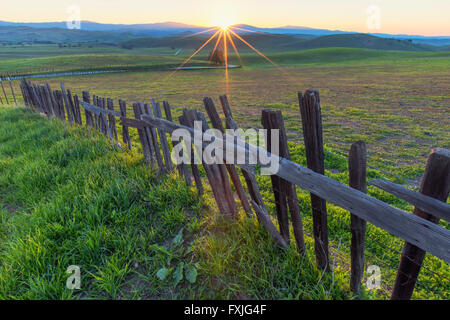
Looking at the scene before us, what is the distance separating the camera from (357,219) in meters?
1.96

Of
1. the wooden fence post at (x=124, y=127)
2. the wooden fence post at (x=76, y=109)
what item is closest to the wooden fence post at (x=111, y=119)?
the wooden fence post at (x=124, y=127)

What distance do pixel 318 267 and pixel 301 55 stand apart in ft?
225

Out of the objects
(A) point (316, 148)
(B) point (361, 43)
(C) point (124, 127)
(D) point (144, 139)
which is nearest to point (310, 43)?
(B) point (361, 43)

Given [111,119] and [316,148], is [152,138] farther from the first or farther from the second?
[316,148]

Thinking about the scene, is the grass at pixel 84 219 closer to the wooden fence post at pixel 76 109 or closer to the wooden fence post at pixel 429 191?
the wooden fence post at pixel 76 109

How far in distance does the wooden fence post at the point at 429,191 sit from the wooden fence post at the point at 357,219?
0.29m

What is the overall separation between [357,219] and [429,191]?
0.54 meters

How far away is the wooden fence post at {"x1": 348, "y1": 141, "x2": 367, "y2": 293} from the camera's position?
1.72m

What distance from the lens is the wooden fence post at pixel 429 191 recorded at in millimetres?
1454

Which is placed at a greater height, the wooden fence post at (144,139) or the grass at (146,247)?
the wooden fence post at (144,139)

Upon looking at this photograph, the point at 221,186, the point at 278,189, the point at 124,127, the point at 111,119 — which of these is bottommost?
the point at 221,186

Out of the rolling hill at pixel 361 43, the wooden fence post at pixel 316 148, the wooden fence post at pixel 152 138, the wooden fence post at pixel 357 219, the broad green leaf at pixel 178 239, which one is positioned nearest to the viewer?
the wooden fence post at pixel 357 219

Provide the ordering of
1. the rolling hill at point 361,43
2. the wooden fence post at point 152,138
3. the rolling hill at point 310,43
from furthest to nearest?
the rolling hill at point 310,43, the rolling hill at point 361,43, the wooden fence post at point 152,138
